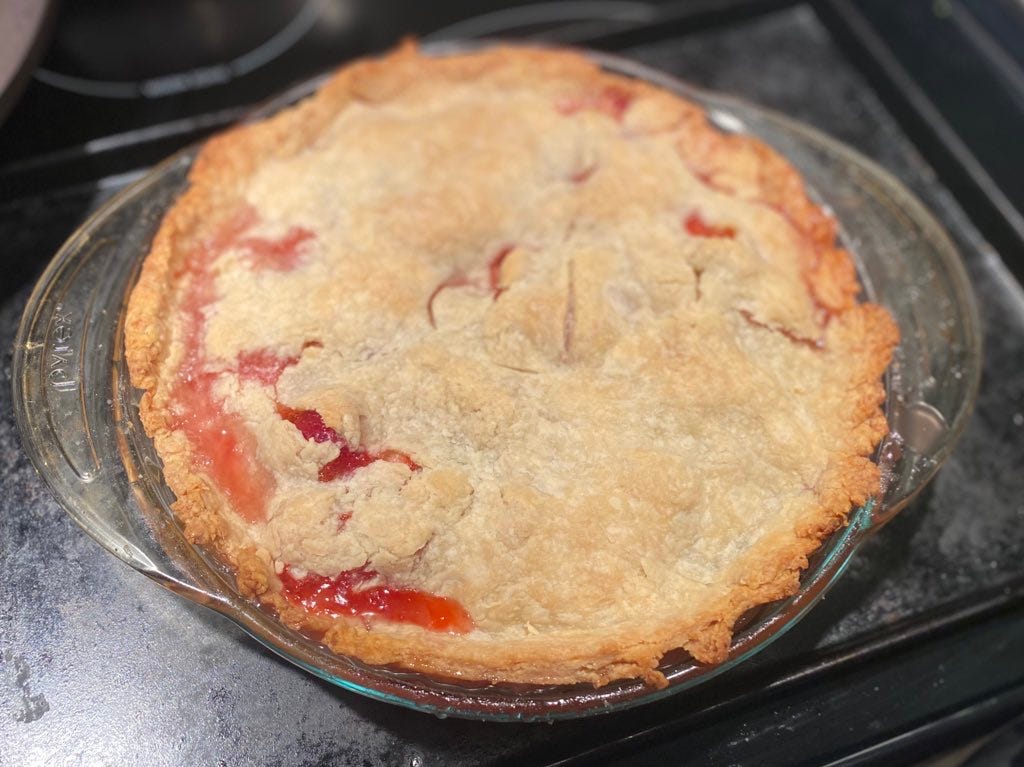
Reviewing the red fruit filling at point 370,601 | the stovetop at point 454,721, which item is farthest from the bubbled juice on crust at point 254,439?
the stovetop at point 454,721

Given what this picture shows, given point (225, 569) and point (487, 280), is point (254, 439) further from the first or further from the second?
point (487, 280)

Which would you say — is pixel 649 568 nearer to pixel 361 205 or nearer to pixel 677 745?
pixel 677 745

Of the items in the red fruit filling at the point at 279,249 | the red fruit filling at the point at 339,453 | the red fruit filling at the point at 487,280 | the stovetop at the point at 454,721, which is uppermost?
the red fruit filling at the point at 279,249

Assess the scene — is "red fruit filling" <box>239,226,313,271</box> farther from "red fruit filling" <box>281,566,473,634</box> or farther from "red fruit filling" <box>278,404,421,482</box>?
"red fruit filling" <box>281,566,473,634</box>

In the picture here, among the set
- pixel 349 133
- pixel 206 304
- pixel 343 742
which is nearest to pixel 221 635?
pixel 343 742

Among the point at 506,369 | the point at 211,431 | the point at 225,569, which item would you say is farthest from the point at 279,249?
the point at 225,569

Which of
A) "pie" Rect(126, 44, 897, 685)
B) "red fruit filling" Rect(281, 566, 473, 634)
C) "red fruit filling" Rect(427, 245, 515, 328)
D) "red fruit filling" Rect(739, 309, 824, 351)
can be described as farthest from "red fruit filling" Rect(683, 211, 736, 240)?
"red fruit filling" Rect(281, 566, 473, 634)

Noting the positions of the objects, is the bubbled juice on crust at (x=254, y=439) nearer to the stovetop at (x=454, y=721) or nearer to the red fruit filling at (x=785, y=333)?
the stovetop at (x=454, y=721)

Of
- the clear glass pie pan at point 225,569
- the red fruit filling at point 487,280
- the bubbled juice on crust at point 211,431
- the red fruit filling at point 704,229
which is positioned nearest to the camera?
the clear glass pie pan at point 225,569
